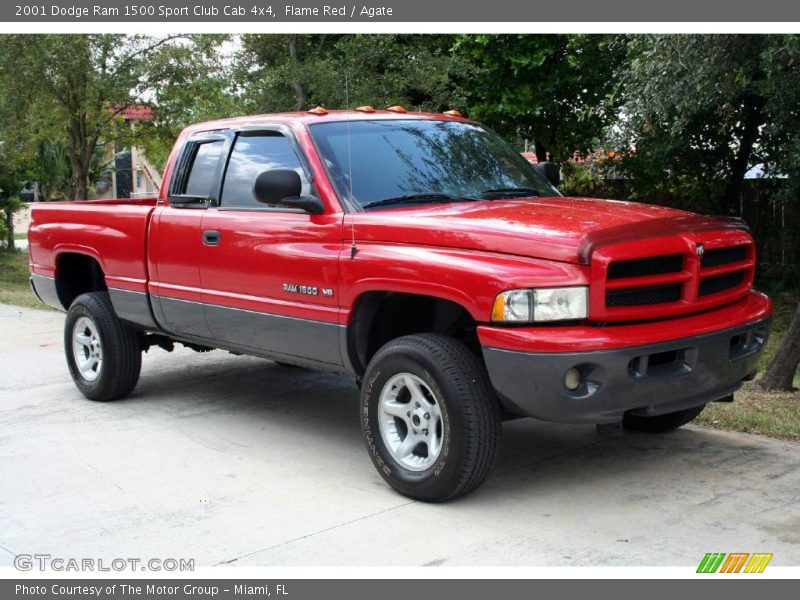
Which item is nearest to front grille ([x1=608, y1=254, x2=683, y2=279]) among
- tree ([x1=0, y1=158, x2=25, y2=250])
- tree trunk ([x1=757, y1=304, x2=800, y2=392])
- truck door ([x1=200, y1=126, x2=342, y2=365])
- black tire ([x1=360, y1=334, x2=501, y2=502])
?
black tire ([x1=360, y1=334, x2=501, y2=502])

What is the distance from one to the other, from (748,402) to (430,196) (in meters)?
3.07

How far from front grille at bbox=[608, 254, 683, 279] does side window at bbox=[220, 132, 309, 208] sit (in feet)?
7.24

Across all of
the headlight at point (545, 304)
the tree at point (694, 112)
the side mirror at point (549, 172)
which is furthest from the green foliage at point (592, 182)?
the headlight at point (545, 304)

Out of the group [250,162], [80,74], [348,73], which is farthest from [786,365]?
[80,74]

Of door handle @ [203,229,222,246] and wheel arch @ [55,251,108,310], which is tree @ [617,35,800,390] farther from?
wheel arch @ [55,251,108,310]

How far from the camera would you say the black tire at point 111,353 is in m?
7.53

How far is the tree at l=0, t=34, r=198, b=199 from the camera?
51.5 ft

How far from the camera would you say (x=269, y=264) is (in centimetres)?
608

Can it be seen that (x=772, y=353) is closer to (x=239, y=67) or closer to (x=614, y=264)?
(x=614, y=264)

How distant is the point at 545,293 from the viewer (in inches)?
186

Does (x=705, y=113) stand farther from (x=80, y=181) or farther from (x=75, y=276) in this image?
(x=80, y=181)

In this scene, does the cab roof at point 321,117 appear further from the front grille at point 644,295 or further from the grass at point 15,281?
the grass at point 15,281

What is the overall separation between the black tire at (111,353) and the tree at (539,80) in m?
8.55

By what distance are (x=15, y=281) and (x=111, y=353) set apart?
12924 millimetres
